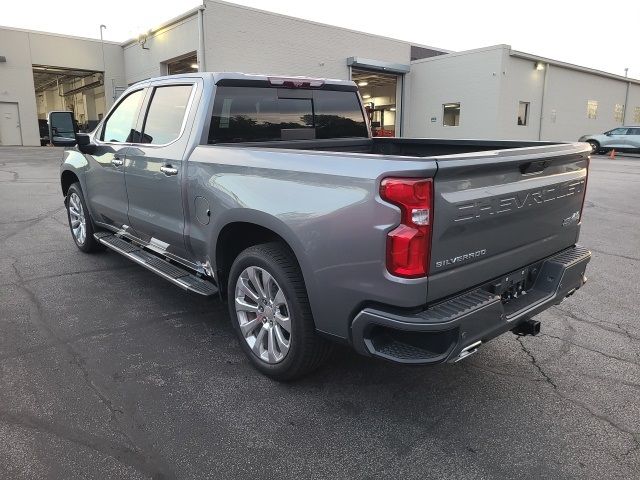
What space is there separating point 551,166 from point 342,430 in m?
2.00

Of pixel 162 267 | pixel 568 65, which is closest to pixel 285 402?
pixel 162 267

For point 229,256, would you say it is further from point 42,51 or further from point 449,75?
point 42,51

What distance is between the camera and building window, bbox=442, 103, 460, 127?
28.5m

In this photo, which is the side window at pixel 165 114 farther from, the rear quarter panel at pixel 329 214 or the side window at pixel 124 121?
the rear quarter panel at pixel 329 214

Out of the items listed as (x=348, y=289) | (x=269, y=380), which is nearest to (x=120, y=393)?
(x=269, y=380)

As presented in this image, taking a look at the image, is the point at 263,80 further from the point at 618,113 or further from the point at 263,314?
the point at 618,113

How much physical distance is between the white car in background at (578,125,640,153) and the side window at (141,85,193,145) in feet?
90.7

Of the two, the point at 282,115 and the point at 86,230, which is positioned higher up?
the point at 282,115

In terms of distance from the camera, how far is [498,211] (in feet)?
8.82

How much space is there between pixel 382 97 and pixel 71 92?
24721mm

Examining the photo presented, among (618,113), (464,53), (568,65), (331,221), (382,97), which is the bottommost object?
(331,221)

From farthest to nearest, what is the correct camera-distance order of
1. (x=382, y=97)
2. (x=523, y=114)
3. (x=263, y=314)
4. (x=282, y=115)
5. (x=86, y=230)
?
(x=382, y=97) < (x=523, y=114) < (x=86, y=230) < (x=282, y=115) < (x=263, y=314)

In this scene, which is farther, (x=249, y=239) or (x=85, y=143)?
(x=85, y=143)

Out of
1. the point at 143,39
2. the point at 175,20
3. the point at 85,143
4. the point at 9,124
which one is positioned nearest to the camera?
the point at 85,143
